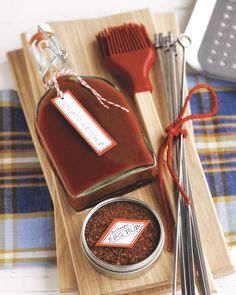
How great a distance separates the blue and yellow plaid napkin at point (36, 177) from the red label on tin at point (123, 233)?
144mm

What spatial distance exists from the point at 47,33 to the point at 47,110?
0.48ft

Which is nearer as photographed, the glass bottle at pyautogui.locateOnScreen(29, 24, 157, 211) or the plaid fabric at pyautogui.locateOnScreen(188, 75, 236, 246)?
the glass bottle at pyautogui.locateOnScreen(29, 24, 157, 211)

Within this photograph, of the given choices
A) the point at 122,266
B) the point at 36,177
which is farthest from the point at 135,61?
the point at 122,266

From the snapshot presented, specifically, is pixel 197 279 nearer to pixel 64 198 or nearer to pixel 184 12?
pixel 64 198

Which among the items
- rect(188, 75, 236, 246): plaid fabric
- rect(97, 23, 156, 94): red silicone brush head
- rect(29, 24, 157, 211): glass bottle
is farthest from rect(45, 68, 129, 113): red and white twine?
rect(188, 75, 236, 246): plaid fabric

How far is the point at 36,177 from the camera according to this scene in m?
0.96

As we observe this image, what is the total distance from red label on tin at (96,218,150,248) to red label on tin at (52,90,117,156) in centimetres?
12

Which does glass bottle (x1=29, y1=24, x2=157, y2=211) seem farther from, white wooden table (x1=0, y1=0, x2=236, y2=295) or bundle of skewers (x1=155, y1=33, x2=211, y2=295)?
white wooden table (x1=0, y1=0, x2=236, y2=295)

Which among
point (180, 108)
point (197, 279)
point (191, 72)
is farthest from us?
point (191, 72)

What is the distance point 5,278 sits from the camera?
88 cm

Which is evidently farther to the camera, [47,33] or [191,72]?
[191,72]

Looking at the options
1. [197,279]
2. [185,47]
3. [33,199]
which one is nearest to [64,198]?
[33,199]

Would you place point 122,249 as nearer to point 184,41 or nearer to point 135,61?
point 135,61

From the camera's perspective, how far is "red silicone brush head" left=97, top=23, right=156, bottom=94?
96cm
